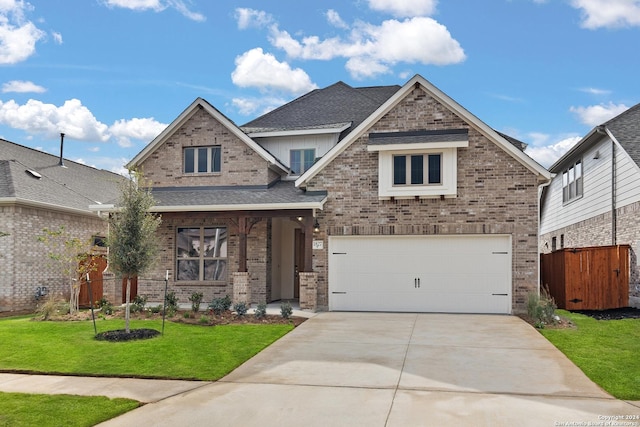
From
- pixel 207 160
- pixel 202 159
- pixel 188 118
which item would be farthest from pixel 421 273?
pixel 188 118

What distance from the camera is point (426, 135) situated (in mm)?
16516

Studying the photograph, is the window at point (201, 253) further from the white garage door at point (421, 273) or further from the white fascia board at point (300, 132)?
the white fascia board at point (300, 132)

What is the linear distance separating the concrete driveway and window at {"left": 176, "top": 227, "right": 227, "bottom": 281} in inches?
248

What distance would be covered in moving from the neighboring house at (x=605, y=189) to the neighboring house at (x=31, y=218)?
14.9 m

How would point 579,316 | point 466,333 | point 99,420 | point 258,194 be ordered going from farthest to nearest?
point 258,194
point 579,316
point 466,333
point 99,420

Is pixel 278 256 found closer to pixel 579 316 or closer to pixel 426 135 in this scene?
pixel 426 135

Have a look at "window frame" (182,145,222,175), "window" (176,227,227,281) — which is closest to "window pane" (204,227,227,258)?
"window" (176,227,227,281)

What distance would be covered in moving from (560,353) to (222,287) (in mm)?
10479

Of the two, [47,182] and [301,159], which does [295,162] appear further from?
[47,182]

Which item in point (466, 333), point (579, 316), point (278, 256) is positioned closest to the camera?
point (466, 333)

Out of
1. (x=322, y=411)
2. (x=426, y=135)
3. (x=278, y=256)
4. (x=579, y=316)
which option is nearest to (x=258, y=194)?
(x=278, y=256)

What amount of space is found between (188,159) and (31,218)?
5380 millimetres

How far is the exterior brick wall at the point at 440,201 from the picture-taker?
15.9 m

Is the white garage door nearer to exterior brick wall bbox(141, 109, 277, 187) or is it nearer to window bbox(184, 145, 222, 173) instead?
exterior brick wall bbox(141, 109, 277, 187)
